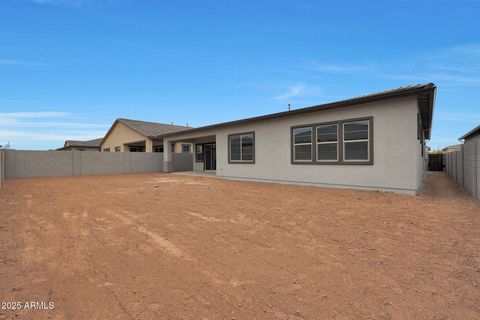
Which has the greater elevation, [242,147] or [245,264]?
[242,147]

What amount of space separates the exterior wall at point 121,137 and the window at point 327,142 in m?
19.7

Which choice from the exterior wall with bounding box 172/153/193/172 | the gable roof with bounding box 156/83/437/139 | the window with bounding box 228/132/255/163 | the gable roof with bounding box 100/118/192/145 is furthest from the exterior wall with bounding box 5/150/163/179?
the gable roof with bounding box 156/83/437/139

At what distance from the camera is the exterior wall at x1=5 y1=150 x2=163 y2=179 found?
1903 cm

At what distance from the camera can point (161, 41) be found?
46.8 feet

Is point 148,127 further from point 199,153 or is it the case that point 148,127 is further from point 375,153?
point 375,153

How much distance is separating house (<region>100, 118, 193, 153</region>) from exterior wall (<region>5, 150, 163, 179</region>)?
6.69 ft

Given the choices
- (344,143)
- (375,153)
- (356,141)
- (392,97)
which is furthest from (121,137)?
(392,97)

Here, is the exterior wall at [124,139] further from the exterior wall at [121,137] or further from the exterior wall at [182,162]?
the exterior wall at [182,162]

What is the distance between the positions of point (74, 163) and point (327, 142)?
19743 mm

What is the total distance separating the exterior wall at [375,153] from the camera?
9281 millimetres

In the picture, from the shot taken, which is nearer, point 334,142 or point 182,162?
point 334,142

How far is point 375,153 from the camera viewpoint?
9.93 meters

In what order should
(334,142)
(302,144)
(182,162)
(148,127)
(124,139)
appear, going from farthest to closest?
(124,139)
(148,127)
(182,162)
(302,144)
(334,142)

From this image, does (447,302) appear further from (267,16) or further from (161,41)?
(161,41)
